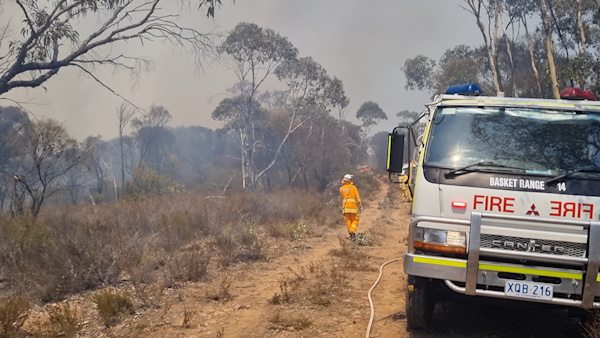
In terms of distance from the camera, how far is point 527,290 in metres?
4.12

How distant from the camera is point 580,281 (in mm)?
4039

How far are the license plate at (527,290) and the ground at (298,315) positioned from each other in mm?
1069

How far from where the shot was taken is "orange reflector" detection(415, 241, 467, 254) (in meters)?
4.27

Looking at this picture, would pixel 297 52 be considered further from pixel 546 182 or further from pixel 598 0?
pixel 546 182

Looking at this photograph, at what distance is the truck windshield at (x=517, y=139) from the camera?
4594 mm

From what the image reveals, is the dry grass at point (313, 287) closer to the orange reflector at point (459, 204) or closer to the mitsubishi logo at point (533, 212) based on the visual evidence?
the orange reflector at point (459, 204)

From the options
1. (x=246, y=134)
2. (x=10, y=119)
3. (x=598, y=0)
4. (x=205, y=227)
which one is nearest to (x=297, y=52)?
(x=246, y=134)

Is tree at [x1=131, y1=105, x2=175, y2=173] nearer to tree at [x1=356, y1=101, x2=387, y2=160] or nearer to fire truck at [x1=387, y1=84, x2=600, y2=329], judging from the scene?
tree at [x1=356, y1=101, x2=387, y2=160]

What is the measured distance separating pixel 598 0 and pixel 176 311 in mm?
7603

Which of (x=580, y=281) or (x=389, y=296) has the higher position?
(x=580, y=281)

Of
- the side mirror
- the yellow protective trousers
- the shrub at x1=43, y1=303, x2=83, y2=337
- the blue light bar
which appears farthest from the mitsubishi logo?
the yellow protective trousers

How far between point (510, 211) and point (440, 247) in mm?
680

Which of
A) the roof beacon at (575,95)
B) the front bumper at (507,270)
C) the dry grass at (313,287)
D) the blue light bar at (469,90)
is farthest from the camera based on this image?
the dry grass at (313,287)

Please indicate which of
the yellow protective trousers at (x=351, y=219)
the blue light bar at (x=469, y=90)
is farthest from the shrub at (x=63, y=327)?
the yellow protective trousers at (x=351, y=219)
